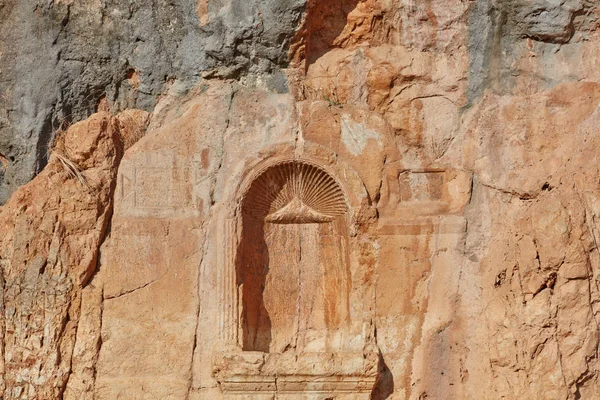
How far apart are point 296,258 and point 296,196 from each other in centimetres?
58

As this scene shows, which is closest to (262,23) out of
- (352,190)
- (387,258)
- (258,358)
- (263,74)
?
(263,74)

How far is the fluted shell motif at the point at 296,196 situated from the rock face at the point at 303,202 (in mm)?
22

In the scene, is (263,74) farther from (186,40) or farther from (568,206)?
(568,206)

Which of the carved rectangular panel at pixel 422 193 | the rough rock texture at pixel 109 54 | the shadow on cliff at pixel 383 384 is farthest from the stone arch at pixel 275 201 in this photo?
the shadow on cliff at pixel 383 384

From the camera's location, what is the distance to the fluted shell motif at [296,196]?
10453 mm

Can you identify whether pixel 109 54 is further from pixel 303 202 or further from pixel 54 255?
pixel 303 202

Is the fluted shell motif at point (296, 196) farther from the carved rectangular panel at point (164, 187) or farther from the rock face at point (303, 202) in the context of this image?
the carved rectangular panel at point (164, 187)

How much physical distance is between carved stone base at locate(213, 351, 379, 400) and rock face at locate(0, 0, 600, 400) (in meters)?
0.02

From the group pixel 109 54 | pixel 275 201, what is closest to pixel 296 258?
pixel 275 201

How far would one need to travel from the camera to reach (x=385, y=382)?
1020cm

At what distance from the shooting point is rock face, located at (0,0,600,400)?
998cm

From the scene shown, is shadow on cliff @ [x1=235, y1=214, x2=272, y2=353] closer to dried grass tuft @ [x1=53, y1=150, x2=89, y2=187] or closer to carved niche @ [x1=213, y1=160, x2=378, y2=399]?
carved niche @ [x1=213, y1=160, x2=378, y2=399]

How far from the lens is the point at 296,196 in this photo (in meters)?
10.6

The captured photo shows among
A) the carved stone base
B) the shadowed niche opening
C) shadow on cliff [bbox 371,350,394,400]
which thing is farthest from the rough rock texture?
shadow on cliff [bbox 371,350,394,400]
